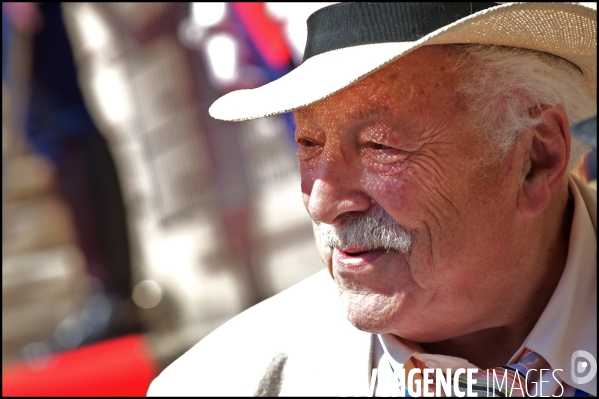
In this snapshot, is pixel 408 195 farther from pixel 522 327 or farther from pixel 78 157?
pixel 78 157

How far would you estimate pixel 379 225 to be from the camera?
5.78 ft

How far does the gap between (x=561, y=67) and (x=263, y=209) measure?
438 centimetres

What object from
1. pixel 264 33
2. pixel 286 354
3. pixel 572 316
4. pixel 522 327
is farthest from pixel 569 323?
pixel 264 33

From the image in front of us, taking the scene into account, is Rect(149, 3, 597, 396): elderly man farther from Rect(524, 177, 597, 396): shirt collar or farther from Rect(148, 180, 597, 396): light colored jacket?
Rect(148, 180, 597, 396): light colored jacket

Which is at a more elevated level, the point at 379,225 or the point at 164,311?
the point at 379,225

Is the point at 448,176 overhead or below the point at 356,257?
overhead

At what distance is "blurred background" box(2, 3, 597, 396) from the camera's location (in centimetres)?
571

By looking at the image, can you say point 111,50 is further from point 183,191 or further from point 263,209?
point 263,209

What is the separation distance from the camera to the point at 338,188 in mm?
1786

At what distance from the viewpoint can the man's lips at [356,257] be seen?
179 cm

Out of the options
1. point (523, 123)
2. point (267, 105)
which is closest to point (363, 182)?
point (267, 105)

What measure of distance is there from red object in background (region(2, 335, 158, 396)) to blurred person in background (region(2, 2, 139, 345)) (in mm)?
872

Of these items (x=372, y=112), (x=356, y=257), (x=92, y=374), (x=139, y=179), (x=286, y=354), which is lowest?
(x=92, y=374)

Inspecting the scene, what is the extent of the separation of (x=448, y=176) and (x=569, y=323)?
1.61 ft
